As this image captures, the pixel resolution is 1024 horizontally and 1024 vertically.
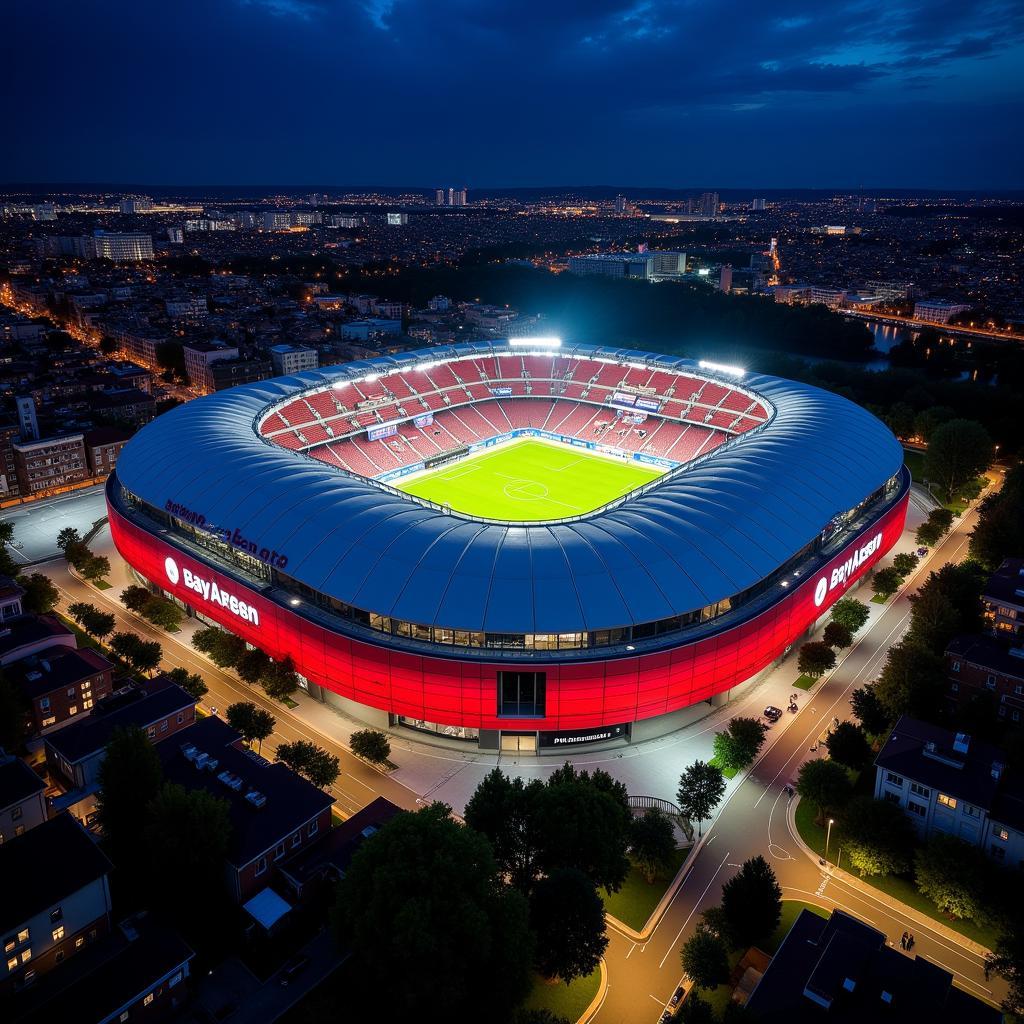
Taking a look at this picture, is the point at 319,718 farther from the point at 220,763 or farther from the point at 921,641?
the point at 921,641

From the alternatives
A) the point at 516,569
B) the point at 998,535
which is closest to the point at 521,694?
the point at 516,569

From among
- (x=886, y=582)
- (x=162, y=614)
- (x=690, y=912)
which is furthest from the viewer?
(x=886, y=582)

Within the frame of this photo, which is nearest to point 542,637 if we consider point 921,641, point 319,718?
point 319,718

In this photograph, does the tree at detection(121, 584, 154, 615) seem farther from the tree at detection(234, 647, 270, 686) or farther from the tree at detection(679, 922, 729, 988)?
the tree at detection(679, 922, 729, 988)

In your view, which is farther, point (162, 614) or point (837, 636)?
point (162, 614)

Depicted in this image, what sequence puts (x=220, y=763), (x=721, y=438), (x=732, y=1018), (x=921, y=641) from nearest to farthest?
(x=732, y=1018)
(x=220, y=763)
(x=921, y=641)
(x=721, y=438)

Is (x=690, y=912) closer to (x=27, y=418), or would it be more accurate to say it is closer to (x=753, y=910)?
(x=753, y=910)
